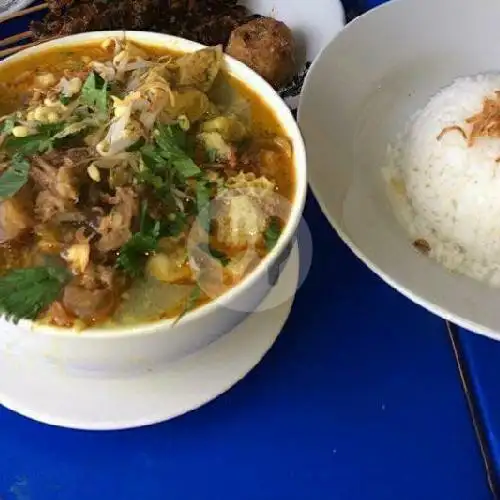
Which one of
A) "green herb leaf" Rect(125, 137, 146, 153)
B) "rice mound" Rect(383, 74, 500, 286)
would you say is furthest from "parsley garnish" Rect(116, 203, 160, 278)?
"rice mound" Rect(383, 74, 500, 286)

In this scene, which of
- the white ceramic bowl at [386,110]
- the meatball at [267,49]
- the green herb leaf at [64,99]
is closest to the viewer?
the green herb leaf at [64,99]

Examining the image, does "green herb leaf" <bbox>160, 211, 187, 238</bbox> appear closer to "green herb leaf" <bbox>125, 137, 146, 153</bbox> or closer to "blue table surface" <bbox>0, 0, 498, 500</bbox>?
"green herb leaf" <bbox>125, 137, 146, 153</bbox>

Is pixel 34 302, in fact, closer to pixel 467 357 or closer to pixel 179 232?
pixel 179 232

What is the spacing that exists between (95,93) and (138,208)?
0.83 feet

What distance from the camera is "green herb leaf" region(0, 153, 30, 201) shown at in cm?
109

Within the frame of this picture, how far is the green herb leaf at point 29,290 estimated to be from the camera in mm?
1026

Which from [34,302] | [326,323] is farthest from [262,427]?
[34,302]

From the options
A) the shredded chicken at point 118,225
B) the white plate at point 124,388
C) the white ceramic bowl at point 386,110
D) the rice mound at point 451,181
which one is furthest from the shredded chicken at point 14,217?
the rice mound at point 451,181

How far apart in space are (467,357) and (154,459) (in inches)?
23.9

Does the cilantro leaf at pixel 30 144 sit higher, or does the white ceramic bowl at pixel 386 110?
the cilantro leaf at pixel 30 144

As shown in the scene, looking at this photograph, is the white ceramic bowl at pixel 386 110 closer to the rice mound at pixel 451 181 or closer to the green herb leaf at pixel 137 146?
the rice mound at pixel 451 181

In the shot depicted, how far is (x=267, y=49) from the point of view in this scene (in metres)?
1.75

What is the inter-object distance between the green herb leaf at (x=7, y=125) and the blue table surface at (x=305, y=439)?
0.49 m

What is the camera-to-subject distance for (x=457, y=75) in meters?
1.82
